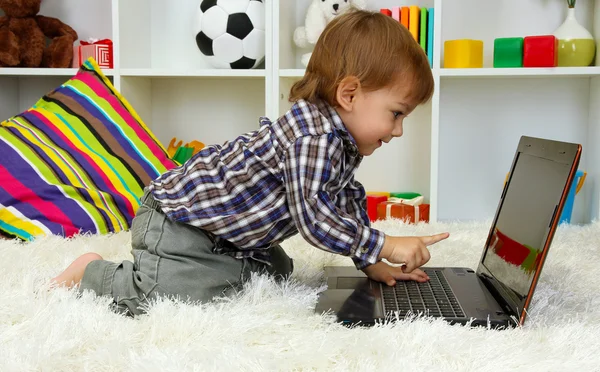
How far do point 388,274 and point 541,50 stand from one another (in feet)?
3.41

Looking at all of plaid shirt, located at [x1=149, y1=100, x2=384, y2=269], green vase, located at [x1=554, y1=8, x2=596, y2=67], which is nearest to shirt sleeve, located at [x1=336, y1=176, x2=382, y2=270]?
plaid shirt, located at [x1=149, y1=100, x2=384, y2=269]

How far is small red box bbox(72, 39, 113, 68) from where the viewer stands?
209 centimetres

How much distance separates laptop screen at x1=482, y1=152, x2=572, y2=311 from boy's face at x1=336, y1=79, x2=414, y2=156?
217 mm

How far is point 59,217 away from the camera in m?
1.54

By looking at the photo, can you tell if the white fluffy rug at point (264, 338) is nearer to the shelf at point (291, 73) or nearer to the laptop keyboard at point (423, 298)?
the laptop keyboard at point (423, 298)

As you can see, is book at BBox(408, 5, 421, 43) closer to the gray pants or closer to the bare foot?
the gray pants

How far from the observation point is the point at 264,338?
0.86 meters

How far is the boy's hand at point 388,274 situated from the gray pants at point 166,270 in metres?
0.19

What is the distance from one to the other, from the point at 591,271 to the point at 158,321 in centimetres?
80

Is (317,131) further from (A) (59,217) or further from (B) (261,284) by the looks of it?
(A) (59,217)

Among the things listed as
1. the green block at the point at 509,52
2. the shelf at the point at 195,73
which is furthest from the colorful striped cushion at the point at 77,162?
the green block at the point at 509,52

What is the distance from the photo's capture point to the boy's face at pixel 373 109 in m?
1.05

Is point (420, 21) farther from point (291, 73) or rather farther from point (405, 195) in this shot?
point (405, 195)

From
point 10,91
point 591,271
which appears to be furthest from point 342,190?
point 10,91
